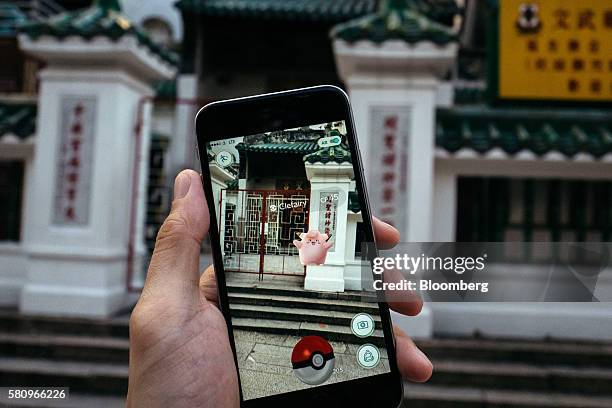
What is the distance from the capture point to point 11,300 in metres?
2.95

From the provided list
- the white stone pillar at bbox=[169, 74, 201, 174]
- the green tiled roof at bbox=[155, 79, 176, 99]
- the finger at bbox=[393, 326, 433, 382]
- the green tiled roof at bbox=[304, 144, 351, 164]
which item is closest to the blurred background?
the finger at bbox=[393, 326, 433, 382]

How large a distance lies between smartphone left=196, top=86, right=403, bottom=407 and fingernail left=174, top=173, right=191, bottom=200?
3 centimetres

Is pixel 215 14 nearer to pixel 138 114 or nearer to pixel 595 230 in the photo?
pixel 138 114

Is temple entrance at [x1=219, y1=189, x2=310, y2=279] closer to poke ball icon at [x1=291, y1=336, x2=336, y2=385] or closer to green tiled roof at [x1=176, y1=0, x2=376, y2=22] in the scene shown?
poke ball icon at [x1=291, y1=336, x2=336, y2=385]

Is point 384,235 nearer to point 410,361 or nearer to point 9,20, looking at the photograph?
point 410,361

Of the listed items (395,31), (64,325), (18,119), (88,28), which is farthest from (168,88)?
(395,31)

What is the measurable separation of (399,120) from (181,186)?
6.36ft

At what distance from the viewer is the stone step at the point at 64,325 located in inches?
101

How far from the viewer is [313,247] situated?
80cm

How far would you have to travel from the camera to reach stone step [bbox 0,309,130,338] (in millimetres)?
2568

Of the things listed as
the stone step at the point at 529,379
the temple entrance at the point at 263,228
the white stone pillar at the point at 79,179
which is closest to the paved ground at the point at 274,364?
the temple entrance at the point at 263,228

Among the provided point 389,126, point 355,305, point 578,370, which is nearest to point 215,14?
point 389,126

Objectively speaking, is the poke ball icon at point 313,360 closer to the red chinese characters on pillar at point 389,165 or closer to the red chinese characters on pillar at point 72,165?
the red chinese characters on pillar at point 389,165

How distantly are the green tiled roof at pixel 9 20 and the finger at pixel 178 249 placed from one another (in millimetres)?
3543
